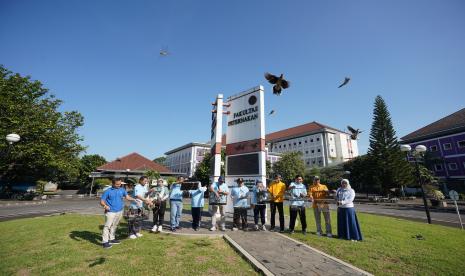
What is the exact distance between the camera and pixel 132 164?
1642 inches

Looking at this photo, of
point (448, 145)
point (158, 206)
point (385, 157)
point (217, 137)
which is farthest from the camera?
point (448, 145)

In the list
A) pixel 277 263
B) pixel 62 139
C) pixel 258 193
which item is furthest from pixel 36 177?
pixel 277 263

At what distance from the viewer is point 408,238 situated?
756cm

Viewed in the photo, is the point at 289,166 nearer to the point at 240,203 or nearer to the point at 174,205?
the point at 240,203

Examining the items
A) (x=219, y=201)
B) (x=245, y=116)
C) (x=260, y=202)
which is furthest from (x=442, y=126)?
(x=219, y=201)

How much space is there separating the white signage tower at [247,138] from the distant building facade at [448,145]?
48.2m

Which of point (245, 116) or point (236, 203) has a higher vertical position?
point (245, 116)

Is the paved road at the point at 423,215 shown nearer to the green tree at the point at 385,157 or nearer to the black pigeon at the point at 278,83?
the black pigeon at the point at 278,83

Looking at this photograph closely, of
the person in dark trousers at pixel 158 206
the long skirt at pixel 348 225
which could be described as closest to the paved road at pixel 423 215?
the long skirt at pixel 348 225

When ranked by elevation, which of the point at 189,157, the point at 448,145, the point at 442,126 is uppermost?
the point at 442,126

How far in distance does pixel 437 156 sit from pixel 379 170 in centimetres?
1385

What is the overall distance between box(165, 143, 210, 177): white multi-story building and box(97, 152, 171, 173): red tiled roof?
2273 centimetres

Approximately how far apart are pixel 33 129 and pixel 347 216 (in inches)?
1186

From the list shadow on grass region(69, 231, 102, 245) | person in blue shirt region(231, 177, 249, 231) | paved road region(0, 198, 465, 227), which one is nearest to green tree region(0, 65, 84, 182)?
paved road region(0, 198, 465, 227)
